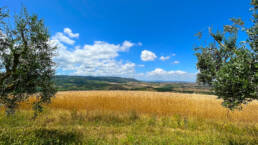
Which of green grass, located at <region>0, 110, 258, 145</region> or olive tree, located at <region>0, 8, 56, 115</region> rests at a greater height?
olive tree, located at <region>0, 8, 56, 115</region>

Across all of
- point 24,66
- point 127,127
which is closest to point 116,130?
point 127,127

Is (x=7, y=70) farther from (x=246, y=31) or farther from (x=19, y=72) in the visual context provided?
(x=246, y=31)

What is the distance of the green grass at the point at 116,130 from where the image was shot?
274 inches

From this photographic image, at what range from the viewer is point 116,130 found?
8.94 metres

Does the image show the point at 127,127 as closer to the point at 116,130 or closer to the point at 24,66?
the point at 116,130

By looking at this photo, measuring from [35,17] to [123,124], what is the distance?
9889 mm

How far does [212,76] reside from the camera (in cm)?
668

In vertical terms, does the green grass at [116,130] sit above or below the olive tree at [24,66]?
below

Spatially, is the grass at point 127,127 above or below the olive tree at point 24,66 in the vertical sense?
below

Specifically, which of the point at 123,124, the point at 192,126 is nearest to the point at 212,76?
the point at 192,126

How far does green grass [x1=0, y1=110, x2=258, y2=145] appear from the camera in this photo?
22.8ft

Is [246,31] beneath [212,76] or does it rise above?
Answer: above

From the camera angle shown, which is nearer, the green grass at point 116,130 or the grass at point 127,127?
the green grass at point 116,130

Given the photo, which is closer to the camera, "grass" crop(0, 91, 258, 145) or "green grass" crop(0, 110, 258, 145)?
"green grass" crop(0, 110, 258, 145)
